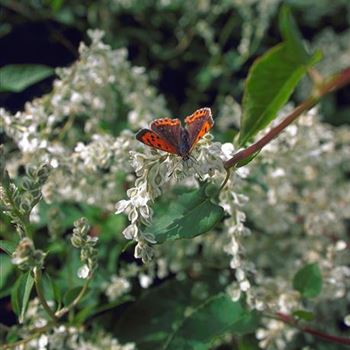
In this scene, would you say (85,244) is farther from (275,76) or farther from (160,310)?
(160,310)

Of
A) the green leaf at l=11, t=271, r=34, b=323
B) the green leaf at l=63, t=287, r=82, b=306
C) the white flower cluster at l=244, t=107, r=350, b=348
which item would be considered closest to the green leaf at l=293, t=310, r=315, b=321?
the white flower cluster at l=244, t=107, r=350, b=348

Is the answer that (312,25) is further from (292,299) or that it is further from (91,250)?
(91,250)

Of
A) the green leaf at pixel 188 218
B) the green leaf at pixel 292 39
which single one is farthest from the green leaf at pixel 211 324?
the green leaf at pixel 292 39

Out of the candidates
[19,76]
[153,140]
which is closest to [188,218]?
[153,140]

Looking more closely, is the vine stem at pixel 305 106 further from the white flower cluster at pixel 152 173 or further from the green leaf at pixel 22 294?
the green leaf at pixel 22 294

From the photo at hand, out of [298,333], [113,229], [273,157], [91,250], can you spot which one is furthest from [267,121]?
[298,333]

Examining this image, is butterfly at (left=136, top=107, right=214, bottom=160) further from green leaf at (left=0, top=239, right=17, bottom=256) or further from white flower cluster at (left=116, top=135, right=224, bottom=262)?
green leaf at (left=0, top=239, right=17, bottom=256)
